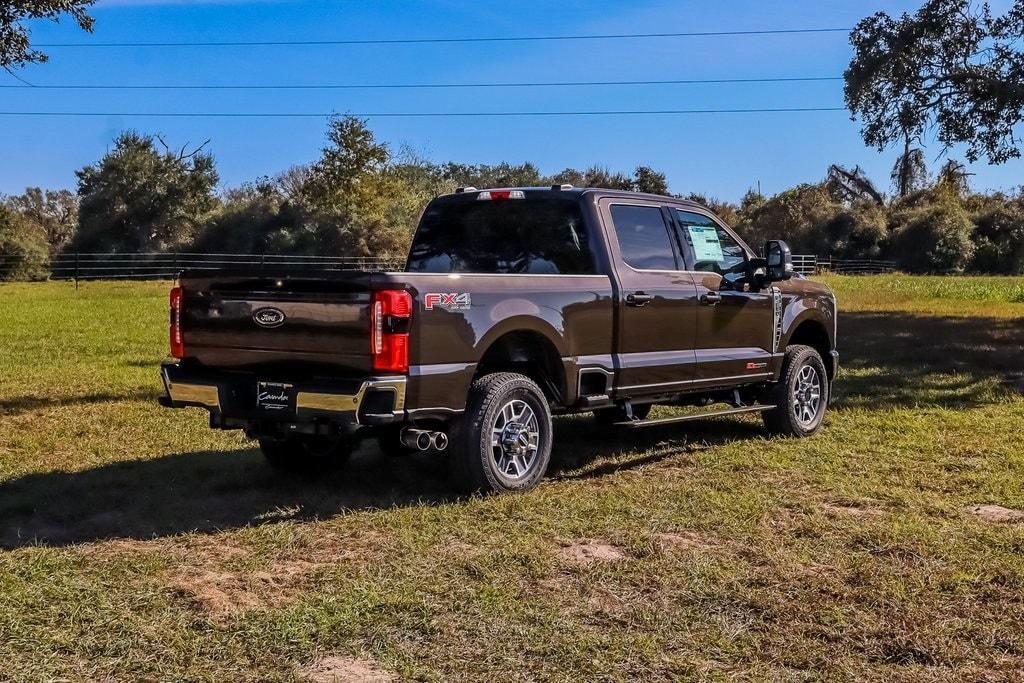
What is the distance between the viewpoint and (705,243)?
28.4 ft

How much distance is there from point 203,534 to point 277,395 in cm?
86

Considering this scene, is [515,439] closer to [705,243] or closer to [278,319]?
[278,319]

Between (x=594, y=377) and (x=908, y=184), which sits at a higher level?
(x=908, y=184)

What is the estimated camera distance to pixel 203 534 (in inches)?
242

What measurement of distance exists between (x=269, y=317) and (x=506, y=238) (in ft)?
6.57

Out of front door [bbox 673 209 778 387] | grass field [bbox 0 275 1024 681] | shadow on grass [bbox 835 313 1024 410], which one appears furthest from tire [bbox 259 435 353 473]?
shadow on grass [bbox 835 313 1024 410]

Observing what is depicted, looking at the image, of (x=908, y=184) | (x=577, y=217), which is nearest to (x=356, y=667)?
(x=577, y=217)

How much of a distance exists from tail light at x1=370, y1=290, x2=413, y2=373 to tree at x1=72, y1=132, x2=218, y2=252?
160 ft

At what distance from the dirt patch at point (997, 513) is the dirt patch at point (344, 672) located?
386 centimetres

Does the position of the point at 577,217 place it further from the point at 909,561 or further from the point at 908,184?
the point at 908,184

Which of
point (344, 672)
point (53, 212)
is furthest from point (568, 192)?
point (53, 212)

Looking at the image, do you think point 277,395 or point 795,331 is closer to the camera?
point 277,395

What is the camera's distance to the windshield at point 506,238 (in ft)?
25.4

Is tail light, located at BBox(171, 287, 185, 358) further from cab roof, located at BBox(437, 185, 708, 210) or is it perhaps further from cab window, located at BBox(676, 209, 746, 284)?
cab window, located at BBox(676, 209, 746, 284)
